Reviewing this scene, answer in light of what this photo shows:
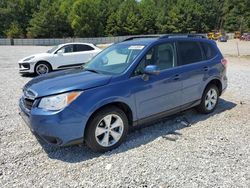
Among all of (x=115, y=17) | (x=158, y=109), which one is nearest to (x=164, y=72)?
(x=158, y=109)

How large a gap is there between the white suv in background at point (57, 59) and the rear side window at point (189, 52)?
7.26 meters

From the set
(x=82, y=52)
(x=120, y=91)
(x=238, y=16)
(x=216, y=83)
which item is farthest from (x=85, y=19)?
(x=120, y=91)

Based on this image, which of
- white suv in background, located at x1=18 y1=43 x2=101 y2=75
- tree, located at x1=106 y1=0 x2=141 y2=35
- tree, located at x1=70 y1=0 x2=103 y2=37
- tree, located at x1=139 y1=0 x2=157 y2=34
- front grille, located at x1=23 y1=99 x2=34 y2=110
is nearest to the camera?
front grille, located at x1=23 y1=99 x2=34 y2=110

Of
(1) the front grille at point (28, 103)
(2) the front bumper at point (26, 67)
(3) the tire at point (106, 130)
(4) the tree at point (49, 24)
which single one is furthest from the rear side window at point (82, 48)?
(4) the tree at point (49, 24)

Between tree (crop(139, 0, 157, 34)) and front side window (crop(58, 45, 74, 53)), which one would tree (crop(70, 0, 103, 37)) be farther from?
front side window (crop(58, 45, 74, 53))

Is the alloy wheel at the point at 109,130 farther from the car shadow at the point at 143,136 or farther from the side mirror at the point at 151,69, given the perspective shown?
the side mirror at the point at 151,69

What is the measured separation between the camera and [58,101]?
12.6 ft

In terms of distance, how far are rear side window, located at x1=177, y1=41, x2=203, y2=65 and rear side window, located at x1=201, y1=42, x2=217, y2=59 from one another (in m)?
0.18

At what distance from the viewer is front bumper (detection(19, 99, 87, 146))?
12.3 feet

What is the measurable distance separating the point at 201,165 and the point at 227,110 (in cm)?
283

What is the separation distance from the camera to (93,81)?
411 centimetres

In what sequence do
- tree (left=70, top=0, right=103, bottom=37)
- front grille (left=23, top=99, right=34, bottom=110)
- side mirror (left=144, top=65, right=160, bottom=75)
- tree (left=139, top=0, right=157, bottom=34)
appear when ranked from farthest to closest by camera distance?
tree (left=139, top=0, right=157, bottom=34) < tree (left=70, top=0, right=103, bottom=37) < side mirror (left=144, top=65, right=160, bottom=75) < front grille (left=23, top=99, right=34, bottom=110)

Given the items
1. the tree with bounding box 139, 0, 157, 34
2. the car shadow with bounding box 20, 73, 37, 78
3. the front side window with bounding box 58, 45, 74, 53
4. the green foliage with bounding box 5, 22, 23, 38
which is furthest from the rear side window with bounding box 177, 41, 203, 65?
the tree with bounding box 139, 0, 157, 34

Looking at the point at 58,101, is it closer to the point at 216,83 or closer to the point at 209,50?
Answer: the point at 209,50
